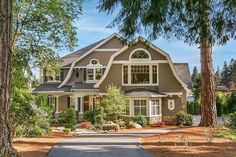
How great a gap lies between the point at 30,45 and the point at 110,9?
13846 millimetres

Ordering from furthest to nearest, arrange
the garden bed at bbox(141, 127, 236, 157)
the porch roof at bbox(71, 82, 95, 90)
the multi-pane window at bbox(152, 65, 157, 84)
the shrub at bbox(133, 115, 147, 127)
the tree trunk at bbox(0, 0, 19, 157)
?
the porch roof at bbox(71, 82, 95, 90) → the multi-pane window at bbox(152, 65, 157, 84) → the shrub at bbox(133, 115, 147, 127) → the garden bed at bbox(141, 127, 236, 157) → the tree trunk at bbox(0, 0, 19, 157)

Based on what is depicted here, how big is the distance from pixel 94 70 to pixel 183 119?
10.2 m

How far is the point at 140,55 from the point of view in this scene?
32094 mm

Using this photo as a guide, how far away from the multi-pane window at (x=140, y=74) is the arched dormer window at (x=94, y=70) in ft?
14.6

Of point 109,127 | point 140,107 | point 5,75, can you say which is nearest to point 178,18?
point 5,75

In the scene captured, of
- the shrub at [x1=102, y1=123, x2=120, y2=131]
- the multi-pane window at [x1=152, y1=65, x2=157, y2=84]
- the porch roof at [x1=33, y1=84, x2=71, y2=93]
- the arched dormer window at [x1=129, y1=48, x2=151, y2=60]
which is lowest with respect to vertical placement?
the shrub at [x1=102, y1=123, x2=120, y2=131]

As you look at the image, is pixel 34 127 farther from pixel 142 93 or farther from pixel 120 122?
pixel 142 93

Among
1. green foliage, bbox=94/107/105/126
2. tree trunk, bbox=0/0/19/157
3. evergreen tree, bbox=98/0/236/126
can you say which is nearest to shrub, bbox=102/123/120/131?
green foliage, bbox=94/107/105/126

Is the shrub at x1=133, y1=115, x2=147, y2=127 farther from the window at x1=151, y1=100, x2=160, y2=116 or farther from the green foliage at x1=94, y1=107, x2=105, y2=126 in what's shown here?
the green foliage at x1=94, y1=107, x2=105, y2=126

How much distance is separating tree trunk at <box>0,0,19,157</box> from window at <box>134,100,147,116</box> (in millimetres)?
24597

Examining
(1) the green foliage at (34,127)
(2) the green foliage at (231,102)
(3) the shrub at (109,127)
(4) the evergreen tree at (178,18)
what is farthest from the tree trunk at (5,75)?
(2) the green foliage at (231,102)

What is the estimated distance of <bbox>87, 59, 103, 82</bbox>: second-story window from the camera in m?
35.8

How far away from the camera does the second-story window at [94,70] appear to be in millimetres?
35812

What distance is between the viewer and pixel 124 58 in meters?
32.0
